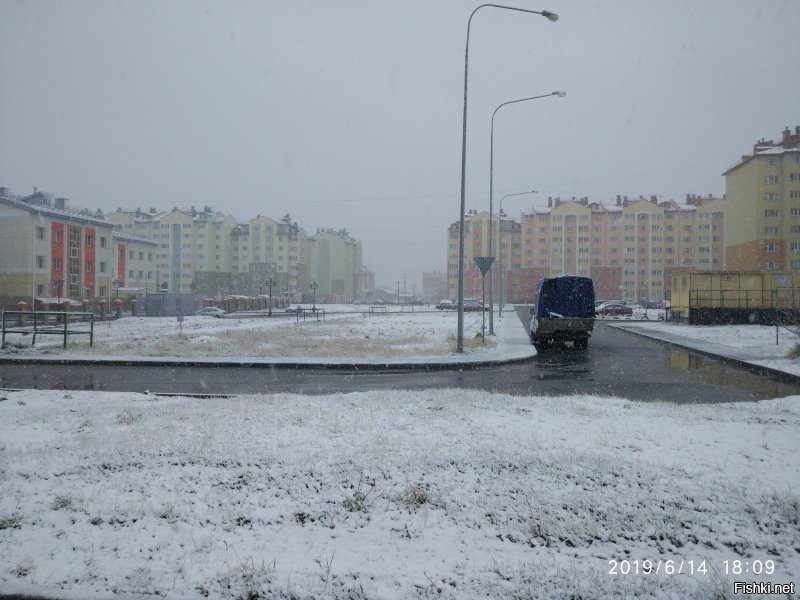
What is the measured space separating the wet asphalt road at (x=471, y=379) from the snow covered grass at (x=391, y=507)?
12.6ft

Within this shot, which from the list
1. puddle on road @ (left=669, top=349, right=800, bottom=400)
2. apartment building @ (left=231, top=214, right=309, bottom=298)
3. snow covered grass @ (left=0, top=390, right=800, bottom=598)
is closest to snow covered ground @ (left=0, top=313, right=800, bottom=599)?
snow covered grass @ (left=0, top=390, right=800, bottom=598)

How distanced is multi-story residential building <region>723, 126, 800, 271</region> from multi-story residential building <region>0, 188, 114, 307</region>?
79660 mm

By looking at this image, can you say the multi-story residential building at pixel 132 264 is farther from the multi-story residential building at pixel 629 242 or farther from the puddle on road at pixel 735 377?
the puddle on road at pixel 735 377

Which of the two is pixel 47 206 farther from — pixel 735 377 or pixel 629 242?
pixel 629 242

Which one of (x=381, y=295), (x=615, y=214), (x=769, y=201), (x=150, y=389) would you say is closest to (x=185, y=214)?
(x=381, y=295)

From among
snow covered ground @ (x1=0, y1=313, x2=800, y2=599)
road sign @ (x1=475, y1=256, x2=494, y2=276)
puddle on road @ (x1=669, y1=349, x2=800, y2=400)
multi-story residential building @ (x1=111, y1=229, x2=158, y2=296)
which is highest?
multi-story residential building @ (x1=111, y1=229, x2=158, y2=296)

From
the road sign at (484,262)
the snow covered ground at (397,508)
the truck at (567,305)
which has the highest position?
the road sign at (484,262)

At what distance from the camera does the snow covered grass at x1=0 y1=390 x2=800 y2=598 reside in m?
3.21

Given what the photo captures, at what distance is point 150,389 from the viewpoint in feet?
35.4

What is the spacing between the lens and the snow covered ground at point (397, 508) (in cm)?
321

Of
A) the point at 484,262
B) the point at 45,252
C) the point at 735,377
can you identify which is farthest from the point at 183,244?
the point at 735,377

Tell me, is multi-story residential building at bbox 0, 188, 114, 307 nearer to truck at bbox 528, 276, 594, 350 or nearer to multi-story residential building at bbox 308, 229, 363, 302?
truck at bbox 528, 276, 594, 350

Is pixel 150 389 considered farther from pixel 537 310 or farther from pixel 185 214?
pixel 185 214

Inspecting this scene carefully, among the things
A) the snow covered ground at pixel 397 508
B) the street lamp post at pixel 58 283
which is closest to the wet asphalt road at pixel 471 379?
the snow covered ground at pixel 397 508
